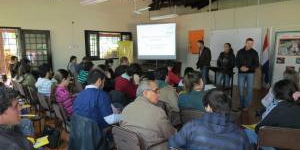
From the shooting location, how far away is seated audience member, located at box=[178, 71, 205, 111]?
2.76m

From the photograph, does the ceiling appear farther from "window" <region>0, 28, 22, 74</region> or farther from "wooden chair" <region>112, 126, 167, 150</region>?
"wooden chair" <region>112, 126, 167, 150</region>

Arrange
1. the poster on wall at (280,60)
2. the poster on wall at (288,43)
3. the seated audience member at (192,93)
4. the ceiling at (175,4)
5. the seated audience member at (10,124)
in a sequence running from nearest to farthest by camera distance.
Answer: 1. the seated audience member at (10,124)
2. the seated audience member at (192,93)
3. the poster on wall at (288,43)
4. the poster on wall at (280,60)
5. the ceiling at (175,4)

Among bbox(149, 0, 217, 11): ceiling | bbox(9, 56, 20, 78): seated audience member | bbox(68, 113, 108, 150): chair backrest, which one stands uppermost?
bbox(149, 0, 217, 11): ceiling

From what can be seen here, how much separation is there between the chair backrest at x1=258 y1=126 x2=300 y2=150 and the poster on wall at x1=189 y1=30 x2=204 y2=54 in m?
7.43

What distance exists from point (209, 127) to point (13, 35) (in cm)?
755

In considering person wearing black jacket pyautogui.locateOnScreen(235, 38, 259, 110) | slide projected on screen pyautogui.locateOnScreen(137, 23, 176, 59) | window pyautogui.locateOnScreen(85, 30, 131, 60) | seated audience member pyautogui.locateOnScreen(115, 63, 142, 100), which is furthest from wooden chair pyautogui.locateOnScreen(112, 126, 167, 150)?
window pyautogui.locateOnScreen(85, 30, 131, 60)

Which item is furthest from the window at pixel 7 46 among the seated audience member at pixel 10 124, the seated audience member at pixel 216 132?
the seated audience member at pixel 216 132

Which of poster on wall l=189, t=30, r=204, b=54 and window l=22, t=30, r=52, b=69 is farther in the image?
poster on wall l=189, t=30, r=204, b=54

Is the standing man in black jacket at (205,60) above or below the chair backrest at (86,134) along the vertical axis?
above

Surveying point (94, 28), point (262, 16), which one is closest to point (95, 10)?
point (94, 28)

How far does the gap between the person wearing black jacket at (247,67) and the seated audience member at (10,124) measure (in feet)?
15.7

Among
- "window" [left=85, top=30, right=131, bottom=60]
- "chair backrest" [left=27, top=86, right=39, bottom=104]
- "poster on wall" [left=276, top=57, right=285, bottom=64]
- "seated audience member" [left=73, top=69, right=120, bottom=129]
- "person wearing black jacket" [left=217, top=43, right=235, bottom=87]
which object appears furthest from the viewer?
"window" [left=85, top=30, right=131, bottom=60]

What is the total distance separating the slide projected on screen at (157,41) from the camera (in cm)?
855

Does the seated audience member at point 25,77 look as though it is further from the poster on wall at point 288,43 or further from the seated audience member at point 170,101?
the poster on wall at point 288,43
